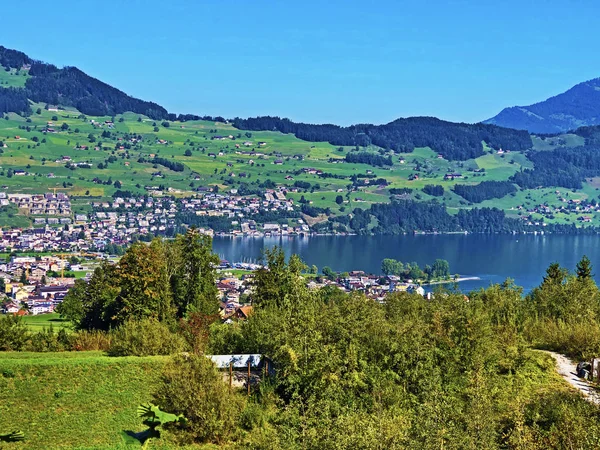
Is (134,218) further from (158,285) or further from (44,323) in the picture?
(158,285)

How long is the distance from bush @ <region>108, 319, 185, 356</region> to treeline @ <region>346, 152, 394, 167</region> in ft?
479

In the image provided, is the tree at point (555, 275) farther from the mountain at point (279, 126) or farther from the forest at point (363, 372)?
the mountain at point (279, 126)

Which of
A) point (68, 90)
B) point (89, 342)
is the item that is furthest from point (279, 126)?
point (89, 342)

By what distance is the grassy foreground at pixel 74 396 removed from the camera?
11578 mm

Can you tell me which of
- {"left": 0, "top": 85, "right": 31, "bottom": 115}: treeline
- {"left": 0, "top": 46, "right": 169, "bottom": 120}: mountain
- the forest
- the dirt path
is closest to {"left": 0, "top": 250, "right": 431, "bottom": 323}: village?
the forest

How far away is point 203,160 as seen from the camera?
14688cm

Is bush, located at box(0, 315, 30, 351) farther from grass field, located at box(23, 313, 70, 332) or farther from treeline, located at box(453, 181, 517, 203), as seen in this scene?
treeline, located at box(453, 181, 517, 203)

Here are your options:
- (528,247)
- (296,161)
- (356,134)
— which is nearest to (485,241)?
(528,247)

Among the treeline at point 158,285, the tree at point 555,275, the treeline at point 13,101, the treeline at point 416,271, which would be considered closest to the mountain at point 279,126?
the treeline at point 13,101

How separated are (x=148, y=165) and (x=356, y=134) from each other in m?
69.7

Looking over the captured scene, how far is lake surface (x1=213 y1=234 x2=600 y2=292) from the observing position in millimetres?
77938

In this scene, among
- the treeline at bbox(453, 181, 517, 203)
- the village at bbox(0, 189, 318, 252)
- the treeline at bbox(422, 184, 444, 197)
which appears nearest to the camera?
the village at bbox(0, 189, 318, 252)

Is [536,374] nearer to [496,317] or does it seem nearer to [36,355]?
[496,317]

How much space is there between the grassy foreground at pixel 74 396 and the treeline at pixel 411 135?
165811 millimetres
